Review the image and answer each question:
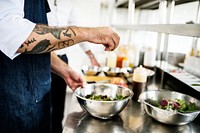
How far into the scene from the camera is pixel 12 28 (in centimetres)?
76

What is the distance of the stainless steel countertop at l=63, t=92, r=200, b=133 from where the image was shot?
881mm

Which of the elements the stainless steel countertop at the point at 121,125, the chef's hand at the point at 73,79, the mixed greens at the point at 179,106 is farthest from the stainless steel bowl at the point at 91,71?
the mixed greens at the point at 179,106

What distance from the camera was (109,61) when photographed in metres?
2.01

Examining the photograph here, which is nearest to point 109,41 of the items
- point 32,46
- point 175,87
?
point 32,46

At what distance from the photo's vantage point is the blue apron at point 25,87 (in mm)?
989

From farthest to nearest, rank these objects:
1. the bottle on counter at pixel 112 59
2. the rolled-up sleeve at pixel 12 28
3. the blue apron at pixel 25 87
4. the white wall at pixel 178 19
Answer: the bottle on counter at pixel 112 59
the white wall at pixel 178 19
the blue apron at pixel 25 87
the rolled-up sleeve at pixel 12 28

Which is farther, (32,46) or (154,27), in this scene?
(154,27)

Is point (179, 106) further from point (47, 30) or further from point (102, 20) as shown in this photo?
point (102, 20)

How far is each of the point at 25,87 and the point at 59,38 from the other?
343mm

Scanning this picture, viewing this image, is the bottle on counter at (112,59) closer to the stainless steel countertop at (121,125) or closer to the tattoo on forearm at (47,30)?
the stainless steel countertop at (121,125)

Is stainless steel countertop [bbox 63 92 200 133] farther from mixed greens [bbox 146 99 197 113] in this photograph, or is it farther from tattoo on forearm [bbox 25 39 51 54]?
tattoo on forearm [bbox 25 39 51 54]

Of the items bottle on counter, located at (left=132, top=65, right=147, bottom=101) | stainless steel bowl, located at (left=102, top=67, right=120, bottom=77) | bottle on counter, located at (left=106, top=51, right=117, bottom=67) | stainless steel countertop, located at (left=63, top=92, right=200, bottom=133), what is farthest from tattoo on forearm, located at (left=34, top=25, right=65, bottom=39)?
bottle on counter, located at (left=106, top=51, right=117, bottom=67)

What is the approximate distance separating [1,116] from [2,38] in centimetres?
44

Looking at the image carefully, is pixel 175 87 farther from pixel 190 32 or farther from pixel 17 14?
pixel 17 14
